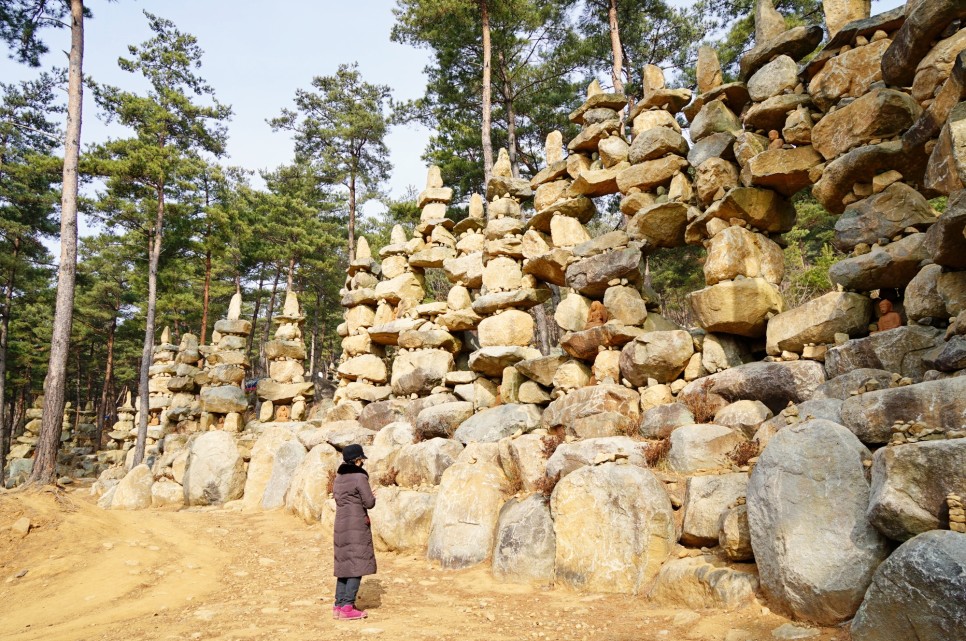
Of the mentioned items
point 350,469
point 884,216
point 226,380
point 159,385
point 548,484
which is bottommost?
point 548,484

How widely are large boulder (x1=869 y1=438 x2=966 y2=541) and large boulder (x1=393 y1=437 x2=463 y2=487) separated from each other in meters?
6.14

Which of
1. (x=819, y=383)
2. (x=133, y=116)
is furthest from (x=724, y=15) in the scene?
(x=133, y=116)

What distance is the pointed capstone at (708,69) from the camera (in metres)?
9.15

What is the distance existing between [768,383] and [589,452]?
7.45 ft

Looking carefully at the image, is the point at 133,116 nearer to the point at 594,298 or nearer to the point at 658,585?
the point at 594,298

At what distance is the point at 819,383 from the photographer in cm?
632

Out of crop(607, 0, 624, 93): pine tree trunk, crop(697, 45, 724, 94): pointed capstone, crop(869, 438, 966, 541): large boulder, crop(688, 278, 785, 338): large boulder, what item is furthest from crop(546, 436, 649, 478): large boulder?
crop(607, 0, 624, 93): pine tree trunk

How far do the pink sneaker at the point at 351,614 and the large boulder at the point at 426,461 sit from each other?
337 centimetres

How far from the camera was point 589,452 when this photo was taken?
22.4 ft

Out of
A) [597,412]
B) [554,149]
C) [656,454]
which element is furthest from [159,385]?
[656,454]

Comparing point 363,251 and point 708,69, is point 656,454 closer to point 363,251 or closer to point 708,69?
point 708,69

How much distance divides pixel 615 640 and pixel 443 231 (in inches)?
452

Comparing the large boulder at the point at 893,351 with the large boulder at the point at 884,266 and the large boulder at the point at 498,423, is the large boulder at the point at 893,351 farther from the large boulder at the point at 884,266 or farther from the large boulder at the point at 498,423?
the large boulder at the point at 498,423

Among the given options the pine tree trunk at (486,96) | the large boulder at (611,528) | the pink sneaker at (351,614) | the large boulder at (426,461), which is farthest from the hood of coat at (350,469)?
the pine tree trunk at (486,96)
